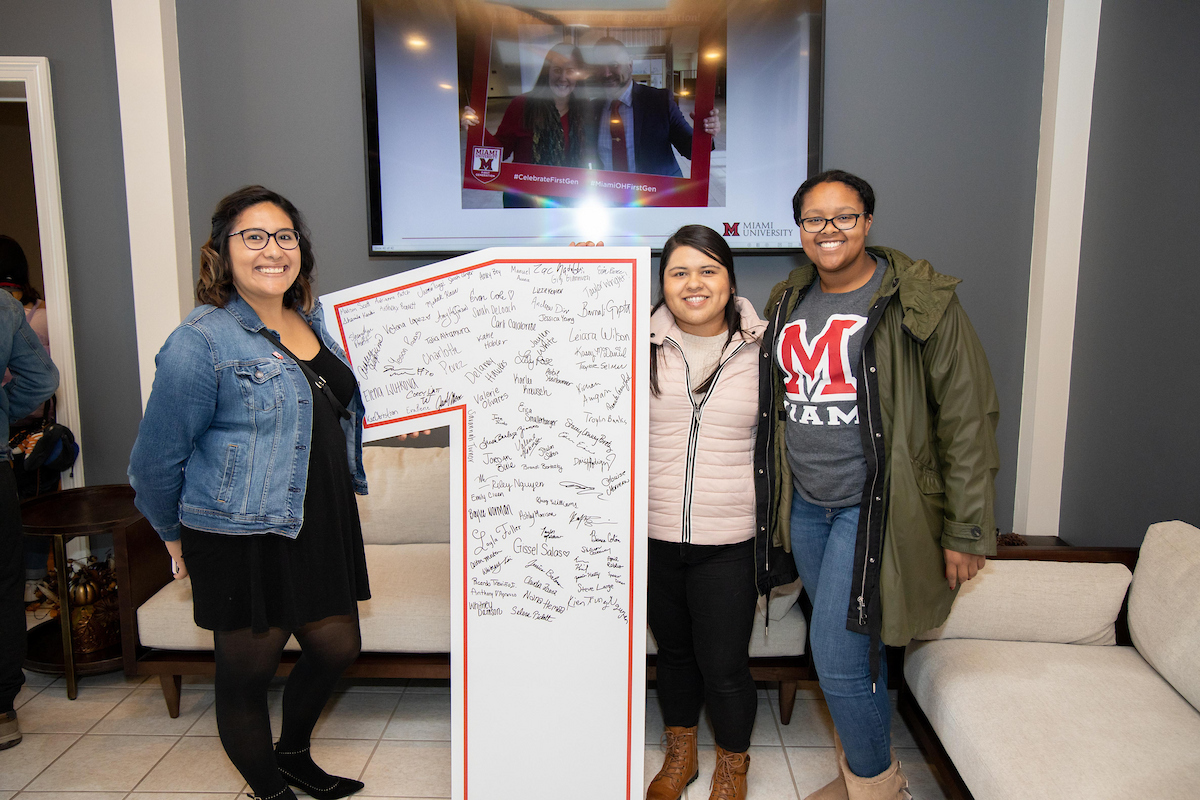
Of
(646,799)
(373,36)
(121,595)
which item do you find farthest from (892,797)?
(373,36)

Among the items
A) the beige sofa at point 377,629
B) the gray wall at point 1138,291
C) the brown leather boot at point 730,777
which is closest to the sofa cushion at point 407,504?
the beige sofa at point 377,629

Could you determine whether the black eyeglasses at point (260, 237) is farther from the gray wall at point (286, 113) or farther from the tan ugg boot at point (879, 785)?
the tan ugg boot at point (879, 785)

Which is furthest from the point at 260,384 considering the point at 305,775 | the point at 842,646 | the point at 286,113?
the point at 286,113

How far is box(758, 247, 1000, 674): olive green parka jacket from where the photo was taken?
Result: 1.47m

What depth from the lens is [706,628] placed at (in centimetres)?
168

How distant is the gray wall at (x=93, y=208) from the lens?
2625 millimetres

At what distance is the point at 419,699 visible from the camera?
2.36 m

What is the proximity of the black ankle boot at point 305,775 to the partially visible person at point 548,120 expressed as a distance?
1943 mm

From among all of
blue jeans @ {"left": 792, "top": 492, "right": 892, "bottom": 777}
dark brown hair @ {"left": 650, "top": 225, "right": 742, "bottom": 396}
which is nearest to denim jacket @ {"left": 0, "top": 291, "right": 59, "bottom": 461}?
dark brown hair @ {"left": 650, "top": 225, "right": 742, "bottom": 396}

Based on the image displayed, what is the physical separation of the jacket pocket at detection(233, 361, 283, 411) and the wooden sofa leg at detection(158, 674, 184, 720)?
4.29ft

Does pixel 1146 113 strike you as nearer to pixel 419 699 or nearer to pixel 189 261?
pixel 419 699

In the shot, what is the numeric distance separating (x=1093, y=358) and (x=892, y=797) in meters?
1.62

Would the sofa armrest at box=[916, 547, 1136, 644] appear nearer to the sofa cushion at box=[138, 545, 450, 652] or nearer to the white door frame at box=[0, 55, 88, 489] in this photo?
the sofa cushion at box=[138, 545, 450, 652]

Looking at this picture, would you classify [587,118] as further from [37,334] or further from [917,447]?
[37,334]
